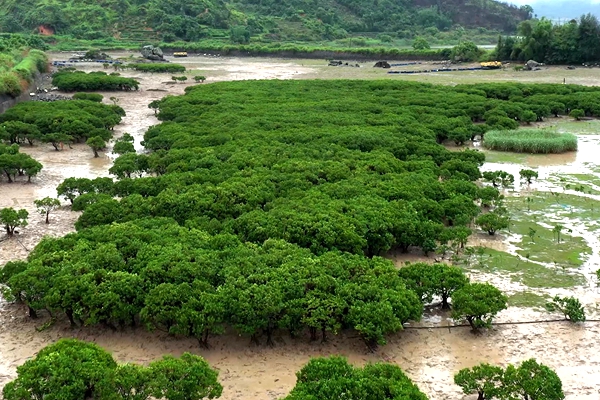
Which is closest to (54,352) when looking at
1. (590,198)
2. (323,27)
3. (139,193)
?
(139,193)

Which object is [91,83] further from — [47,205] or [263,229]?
[263,229]

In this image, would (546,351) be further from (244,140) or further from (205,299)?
(244,140)

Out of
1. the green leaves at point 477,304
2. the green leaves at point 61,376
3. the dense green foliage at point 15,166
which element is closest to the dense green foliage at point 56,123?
the dense green foliage at point 15,166

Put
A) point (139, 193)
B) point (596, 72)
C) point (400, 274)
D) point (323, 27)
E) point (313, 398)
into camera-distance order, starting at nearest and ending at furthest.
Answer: point (313, 398)
point (400, 274)
point (139, 193)
point (596, 72)
point (323, 27)

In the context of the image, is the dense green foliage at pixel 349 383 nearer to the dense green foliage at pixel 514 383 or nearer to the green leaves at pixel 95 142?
the dense green foliage at pixel 514 383

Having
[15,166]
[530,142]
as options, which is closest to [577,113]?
[530,142]

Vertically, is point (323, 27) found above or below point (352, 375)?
above
